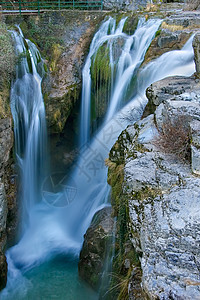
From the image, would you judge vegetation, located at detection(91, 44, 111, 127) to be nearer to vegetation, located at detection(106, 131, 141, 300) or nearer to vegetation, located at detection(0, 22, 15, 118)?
vegetation, located at detection(0, 22, 15, 118)

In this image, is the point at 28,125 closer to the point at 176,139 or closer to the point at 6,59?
the point at 6,59

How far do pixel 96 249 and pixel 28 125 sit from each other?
4681 millimetres

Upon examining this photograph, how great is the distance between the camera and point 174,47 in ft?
29.7

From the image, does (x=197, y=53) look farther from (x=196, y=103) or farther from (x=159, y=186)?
(x=159, y=186)

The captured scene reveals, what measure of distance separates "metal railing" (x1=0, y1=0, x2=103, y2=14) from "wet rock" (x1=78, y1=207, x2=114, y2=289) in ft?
33.7

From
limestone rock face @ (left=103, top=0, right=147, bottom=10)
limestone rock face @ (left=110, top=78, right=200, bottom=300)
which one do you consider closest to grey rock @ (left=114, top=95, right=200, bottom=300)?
limestone rock face @ (left=110, top=78, right=200, bottom=300)

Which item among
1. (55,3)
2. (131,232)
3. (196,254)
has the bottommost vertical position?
(131,232)

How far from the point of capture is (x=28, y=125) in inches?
368

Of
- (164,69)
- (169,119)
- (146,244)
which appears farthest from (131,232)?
(164,69)

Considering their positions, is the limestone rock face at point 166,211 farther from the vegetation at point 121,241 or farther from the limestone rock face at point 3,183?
the limestone rock face at point 3,183

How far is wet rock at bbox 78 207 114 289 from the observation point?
644cm

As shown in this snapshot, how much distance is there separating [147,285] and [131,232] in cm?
92

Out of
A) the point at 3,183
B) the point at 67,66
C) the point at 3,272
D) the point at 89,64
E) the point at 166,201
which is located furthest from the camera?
the point at 67,66

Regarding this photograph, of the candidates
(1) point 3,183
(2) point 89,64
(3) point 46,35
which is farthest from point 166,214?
(3) point 46,35
